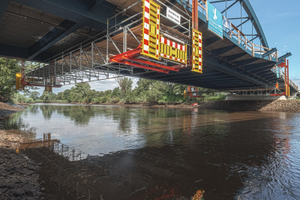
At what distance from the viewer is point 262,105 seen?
32.1 m

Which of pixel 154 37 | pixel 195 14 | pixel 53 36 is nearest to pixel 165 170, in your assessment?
pixel 154 37

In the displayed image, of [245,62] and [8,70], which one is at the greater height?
[245,62]

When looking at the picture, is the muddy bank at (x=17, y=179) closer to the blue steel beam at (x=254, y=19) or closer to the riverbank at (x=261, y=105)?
the blue steel beam at (x=254, y=19)

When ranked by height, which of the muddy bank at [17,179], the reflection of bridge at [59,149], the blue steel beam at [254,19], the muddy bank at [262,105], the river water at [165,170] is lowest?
the river water at [165,170]

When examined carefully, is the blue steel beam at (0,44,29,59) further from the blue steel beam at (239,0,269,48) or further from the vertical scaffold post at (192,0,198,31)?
the blue steel beam at (239,0,269,48)

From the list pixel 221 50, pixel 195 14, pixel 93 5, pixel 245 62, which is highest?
pixel 195 14

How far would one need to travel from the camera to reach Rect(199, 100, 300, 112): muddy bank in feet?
91.5

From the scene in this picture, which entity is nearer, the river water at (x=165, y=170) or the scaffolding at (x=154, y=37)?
the river water at (x=165, y=170)

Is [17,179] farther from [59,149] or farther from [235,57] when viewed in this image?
[235,57]

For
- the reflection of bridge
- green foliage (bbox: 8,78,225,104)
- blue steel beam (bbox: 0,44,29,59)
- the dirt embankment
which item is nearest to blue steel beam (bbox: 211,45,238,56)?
the reflection of bridge

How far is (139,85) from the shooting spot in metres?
72.2

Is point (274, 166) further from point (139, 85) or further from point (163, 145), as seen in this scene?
point (139, 85)

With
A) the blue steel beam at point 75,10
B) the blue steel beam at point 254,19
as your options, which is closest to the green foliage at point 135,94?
the blue steel beam at point 254,19

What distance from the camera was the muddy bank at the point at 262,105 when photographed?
27.9 m
